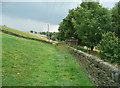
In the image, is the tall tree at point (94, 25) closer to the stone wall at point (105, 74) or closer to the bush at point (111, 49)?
the bush at point (111, 49)

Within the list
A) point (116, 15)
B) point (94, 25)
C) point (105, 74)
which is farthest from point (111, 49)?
point (116, 15)

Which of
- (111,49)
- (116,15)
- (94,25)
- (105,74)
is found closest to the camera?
(105,74)

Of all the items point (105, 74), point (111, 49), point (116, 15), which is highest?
point (116, 15)

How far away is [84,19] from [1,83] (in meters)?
14.1

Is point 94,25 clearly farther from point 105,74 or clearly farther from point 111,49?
point 105,74

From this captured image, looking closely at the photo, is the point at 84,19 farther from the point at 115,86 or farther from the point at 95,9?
the point at 115,86

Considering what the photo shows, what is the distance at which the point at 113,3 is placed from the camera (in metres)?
19.5

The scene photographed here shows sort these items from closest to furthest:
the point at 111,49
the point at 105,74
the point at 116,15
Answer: the point at 105,74, the point at 111,49, the point at 116,15

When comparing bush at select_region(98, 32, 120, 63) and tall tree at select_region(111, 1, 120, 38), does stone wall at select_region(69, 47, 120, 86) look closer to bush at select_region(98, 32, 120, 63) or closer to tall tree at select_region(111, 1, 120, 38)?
bush at select_region(98, 32, 120, 63)

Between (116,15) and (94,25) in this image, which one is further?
(116,15)

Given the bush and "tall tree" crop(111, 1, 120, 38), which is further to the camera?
"tall tree" crop(111, 1, 120, 38)

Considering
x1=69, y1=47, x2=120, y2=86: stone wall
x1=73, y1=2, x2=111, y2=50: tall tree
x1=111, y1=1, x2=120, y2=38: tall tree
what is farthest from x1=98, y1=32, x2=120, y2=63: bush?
x1=111, y1=1, x2=120, y2=38: tall tree

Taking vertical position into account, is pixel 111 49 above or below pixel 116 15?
below

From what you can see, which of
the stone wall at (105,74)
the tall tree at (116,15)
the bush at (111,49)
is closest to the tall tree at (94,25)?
the tall tree at (116,15)
